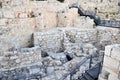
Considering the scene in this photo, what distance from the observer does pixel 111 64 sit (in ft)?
14.0

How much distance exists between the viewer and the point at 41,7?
11.6 meters

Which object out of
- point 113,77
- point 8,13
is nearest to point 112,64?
point 113,77

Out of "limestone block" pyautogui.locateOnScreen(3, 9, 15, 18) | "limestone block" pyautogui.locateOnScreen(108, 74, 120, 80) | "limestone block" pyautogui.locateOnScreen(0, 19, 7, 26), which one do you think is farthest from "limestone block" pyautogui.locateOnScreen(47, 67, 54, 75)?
"limestone block" pyautogui.locateOnScreen(108, 74, 120, 80)

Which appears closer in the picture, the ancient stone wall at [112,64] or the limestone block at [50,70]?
the ancient stone wall at [112,64]

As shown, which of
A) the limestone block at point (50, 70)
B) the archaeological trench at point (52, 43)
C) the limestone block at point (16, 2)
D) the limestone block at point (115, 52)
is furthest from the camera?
the limestone block at point (16, 2)

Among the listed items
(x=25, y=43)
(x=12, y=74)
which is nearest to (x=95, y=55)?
(x=25, y=43)

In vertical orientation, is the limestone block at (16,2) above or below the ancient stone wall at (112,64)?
above

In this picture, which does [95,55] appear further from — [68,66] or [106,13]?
[106,13]

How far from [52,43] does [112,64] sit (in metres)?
6.68

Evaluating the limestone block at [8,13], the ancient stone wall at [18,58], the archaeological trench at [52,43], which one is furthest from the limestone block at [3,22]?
the ancient stone wall at [18,58]

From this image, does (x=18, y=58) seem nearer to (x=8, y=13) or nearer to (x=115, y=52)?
(x=8, y=13)

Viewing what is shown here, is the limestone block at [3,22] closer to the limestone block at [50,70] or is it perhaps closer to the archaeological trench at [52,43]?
the archaeological trench at [52,43]

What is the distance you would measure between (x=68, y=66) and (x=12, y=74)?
242cm

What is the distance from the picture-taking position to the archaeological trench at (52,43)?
7.13m
